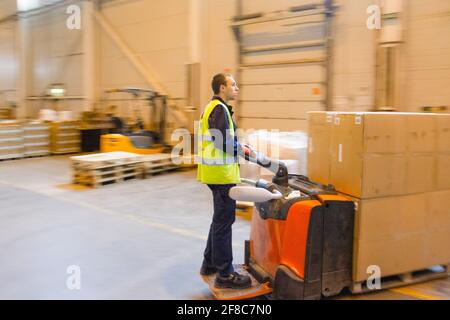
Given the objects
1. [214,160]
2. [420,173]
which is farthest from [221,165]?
[420,173]

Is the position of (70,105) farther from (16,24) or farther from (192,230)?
(192,230)

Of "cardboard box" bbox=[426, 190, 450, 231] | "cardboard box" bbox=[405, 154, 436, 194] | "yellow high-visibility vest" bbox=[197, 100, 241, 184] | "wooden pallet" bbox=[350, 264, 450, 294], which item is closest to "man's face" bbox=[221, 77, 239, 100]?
"yellow high-visibility vest" bbox=[197, 100, 241, 184]

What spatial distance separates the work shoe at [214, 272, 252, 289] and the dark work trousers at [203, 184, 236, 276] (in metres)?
0.04

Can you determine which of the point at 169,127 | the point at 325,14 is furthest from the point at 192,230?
the point at 169,127

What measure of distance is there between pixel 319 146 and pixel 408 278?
1342mm

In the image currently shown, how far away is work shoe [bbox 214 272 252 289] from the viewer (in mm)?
3400

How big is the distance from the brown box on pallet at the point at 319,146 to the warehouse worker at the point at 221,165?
79cm

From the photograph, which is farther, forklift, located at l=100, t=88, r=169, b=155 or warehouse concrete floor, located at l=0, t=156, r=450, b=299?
forklift, located at l=100, t=88, r=169, b=155

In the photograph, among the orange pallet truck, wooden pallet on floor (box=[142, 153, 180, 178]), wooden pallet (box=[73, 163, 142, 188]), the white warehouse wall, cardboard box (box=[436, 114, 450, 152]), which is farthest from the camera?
wooden pallet on floor (box=[142, 153, 180, 178])

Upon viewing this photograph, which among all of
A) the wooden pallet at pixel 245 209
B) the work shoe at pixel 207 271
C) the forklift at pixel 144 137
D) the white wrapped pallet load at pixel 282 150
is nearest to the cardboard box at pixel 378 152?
the work shoe at pixel 207 271

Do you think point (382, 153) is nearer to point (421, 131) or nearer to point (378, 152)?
point (378, 152)

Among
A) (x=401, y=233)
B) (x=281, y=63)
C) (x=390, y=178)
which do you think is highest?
(x=281, y=63)

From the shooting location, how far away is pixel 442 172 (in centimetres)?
374

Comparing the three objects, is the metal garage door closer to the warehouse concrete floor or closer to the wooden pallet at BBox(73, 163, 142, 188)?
the warehouse concrete floor
